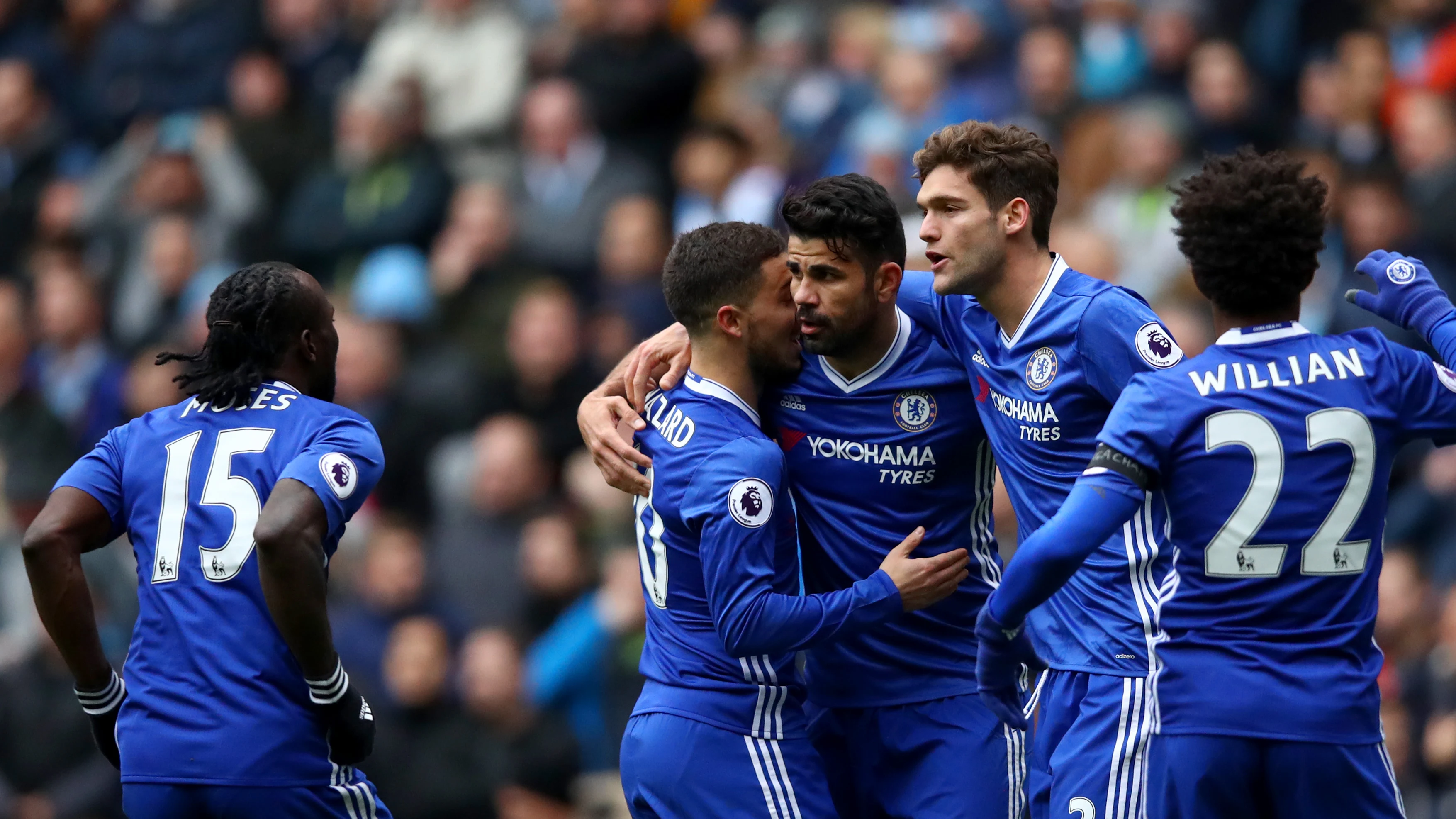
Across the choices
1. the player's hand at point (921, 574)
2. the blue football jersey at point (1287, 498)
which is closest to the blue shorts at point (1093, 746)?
the blue football jersey at point (1287, 498)

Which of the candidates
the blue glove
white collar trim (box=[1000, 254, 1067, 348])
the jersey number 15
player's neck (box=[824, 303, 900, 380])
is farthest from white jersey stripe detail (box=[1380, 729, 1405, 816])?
the jersey number 15

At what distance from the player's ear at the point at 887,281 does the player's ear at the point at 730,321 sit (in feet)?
1.42

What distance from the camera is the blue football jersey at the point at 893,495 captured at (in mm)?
5344

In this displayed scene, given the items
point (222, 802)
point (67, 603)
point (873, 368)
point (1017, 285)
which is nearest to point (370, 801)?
point (222, 802)

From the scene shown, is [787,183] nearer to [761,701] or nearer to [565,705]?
[565,705]

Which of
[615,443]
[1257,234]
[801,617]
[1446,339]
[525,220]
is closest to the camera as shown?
[1257,234]

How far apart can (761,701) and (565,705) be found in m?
4.77

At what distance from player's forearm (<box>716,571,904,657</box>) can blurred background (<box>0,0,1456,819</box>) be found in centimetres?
368

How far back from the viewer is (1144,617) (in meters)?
4.88

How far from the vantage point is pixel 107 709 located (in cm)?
534

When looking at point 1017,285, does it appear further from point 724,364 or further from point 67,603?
point 67,603

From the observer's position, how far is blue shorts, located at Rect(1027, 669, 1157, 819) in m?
4.73

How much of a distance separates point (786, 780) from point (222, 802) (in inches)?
63.5

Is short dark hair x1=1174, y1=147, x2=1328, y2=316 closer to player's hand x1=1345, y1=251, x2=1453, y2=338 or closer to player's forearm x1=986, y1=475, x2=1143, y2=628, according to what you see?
player's hand x1=1345, y1=251, x2=1453, y2=338
